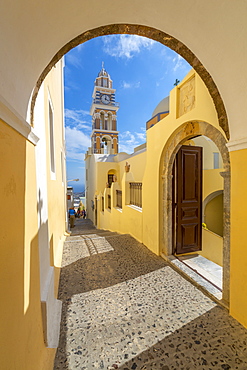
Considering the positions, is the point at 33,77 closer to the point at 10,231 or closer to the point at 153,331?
the point at 10,231

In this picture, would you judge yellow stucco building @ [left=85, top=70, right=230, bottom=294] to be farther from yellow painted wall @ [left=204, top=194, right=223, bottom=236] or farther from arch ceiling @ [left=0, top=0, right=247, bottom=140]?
yellow painted wall @ [left=204, top=194, right=223, bottom=236]

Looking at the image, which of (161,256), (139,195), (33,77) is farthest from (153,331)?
(139,195)

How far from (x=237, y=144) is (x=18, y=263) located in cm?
282

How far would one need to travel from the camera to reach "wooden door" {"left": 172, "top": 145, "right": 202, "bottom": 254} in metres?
4.17

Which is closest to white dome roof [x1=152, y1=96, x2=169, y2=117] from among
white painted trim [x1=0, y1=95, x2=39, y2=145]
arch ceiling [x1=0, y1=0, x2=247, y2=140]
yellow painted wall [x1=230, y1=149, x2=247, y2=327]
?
arch ceiling [x1=0, y1=0, x2=247, y2=140]

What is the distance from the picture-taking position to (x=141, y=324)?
219cm

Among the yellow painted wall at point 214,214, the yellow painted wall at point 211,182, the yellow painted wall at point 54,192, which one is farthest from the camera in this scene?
the yellow painted wall at point 214,214

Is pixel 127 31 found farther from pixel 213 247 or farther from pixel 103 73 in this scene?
pixel 103 73

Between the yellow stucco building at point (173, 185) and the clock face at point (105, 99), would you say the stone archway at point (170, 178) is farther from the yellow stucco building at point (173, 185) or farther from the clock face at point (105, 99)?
the clock face at point (105, 99)

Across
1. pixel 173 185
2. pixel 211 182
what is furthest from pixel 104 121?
pixel 173 185

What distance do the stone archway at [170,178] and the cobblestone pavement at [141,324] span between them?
0.65 meters

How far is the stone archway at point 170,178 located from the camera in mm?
2547

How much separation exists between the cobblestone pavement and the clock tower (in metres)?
14.6

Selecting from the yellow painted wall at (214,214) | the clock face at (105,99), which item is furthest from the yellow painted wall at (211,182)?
the clock face at (105,99)
